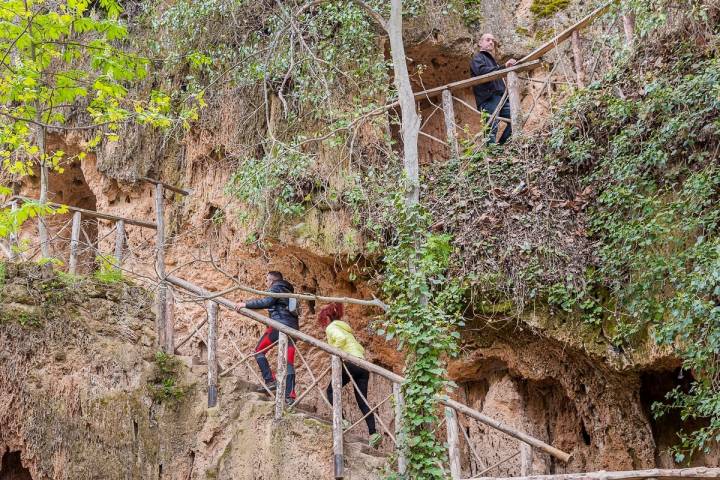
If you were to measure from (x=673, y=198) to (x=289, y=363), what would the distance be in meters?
4.12

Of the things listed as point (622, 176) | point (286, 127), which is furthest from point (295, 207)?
point (622, 176)

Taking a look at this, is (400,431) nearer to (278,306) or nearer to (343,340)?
(343,340)

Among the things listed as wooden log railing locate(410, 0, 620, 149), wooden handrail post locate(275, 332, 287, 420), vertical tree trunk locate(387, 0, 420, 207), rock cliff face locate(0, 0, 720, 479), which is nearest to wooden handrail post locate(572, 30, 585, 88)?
wooden log railing locate(410, 0, 620, 149)

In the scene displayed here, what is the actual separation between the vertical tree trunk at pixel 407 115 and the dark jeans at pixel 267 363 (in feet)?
7.16

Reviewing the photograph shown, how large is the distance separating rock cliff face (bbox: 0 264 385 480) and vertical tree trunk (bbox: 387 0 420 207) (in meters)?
2.43

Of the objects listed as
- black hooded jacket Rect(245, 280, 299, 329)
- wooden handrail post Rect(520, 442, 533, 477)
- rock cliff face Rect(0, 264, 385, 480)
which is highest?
black hooded jacket Rect(245, 280, 299, 329)

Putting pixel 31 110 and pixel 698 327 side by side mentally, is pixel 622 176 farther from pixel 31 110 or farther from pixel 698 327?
pixel 31 110

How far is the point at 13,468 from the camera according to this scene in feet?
30.1

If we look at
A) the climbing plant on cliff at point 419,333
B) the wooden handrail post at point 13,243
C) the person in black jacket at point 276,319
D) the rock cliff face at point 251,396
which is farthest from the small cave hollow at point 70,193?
the climbing plant on cliff at point 419,333

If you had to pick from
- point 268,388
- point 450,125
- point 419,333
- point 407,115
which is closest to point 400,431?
point 419,333

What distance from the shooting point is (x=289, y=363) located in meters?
8.68

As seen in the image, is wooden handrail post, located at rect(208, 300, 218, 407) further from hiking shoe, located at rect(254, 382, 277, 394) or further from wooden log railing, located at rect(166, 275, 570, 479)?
hiking shoe, located at rect(254, 382, 277, 394)

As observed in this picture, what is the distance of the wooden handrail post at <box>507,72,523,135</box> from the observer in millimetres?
9805

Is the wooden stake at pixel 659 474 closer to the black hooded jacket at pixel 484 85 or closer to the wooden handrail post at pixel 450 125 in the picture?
the wooden handrail post at pixel 450 125
